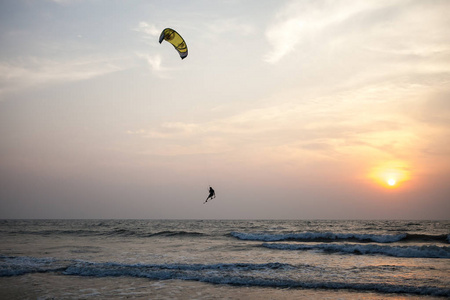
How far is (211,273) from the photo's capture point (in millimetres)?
13898

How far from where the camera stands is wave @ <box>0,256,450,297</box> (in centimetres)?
1126

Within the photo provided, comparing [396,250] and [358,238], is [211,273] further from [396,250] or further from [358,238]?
[358,238]

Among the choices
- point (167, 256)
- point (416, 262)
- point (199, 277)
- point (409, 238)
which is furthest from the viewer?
point (409, 238)

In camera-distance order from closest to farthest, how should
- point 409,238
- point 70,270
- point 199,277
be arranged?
point 199,277 < point 70,270 < point 409,238

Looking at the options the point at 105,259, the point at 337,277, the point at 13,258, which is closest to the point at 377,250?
the point at 337,277

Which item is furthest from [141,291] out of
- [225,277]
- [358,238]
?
[358,238]

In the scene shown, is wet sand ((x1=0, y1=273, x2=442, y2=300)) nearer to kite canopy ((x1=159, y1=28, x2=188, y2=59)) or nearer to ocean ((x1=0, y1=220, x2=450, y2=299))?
ocean ((x1=0, y1=220, x2=450, y2=299))

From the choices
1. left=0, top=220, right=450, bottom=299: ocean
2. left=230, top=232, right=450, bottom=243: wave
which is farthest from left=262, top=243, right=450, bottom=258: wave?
left=230, top=232, right=450, bottom=243: wave

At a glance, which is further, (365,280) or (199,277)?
(199,277)

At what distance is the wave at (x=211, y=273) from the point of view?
443 inches

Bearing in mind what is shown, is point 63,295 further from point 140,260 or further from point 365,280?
point 365,280

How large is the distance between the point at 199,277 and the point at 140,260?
5.70 meters

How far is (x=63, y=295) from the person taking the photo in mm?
10500

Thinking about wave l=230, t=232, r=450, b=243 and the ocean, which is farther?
wave l=230, t=232, r=450, b=243
